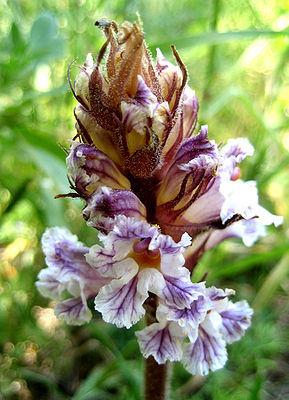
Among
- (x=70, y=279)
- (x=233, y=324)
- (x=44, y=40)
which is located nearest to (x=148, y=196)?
(x=70, y=279)

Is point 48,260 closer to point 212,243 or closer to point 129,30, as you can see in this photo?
point 212,243

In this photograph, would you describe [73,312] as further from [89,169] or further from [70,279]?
[89,169]

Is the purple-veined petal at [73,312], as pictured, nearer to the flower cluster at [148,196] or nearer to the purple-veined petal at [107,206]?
the flower cluster at [148,196]

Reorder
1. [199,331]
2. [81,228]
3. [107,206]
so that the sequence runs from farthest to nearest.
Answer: [81,228]
[199,331]
[107,206]

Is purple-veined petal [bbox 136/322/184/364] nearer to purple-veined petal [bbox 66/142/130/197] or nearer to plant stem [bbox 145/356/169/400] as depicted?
plant stem [bbox 145/356/169/400]

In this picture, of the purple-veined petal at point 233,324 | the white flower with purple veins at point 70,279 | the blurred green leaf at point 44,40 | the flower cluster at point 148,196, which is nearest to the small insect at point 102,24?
the flower cluster at point 148,196

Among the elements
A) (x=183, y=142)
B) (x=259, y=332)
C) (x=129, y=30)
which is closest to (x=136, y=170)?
(x=183, y=142)

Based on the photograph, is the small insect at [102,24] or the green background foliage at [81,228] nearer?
the small insect at [102,24]

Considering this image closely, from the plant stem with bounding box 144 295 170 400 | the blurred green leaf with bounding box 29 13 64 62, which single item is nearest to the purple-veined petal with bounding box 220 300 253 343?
the plant stem with bounding box 144 295 170 400
